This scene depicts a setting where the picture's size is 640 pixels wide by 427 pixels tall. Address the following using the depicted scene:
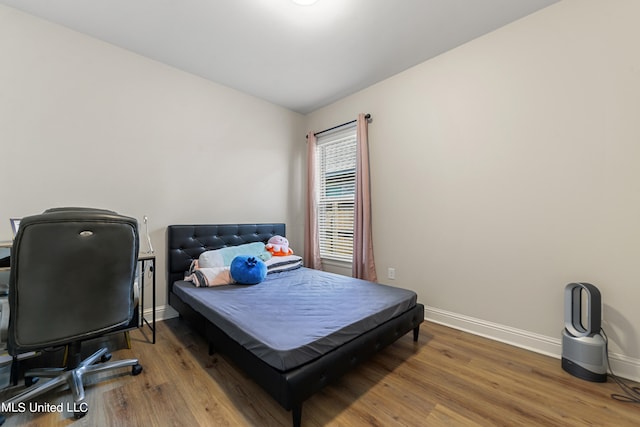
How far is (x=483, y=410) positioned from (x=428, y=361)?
19.4 inches

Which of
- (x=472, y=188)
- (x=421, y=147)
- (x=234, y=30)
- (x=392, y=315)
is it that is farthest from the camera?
(x=421, y=147)

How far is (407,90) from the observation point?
2816 millimetres

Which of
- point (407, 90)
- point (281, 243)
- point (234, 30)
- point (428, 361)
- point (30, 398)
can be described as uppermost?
point (234, 30)

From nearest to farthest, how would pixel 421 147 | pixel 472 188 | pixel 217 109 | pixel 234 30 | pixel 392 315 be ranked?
pixel 392 315
pixel 234 30
pixel 472 188
pixel 421 147
pixel 217 109

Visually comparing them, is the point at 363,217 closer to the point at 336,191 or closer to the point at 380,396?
the point at 336,191

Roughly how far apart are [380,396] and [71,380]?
1788mm

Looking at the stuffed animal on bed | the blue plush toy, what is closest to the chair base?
the blue plush toy

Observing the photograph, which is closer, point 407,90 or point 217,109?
point 407,90

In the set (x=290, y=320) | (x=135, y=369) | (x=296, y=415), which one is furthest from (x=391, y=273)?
(x=135, y=369)

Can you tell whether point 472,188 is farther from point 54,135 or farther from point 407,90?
point 54,135

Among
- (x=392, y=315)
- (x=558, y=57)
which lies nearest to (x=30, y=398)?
(x=392, y=315)

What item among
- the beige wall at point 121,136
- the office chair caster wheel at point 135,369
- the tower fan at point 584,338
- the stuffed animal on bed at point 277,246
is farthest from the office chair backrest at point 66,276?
the tower fan at point 584,338

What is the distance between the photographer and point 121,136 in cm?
242

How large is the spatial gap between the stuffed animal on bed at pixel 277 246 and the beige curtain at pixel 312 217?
1.77ft
